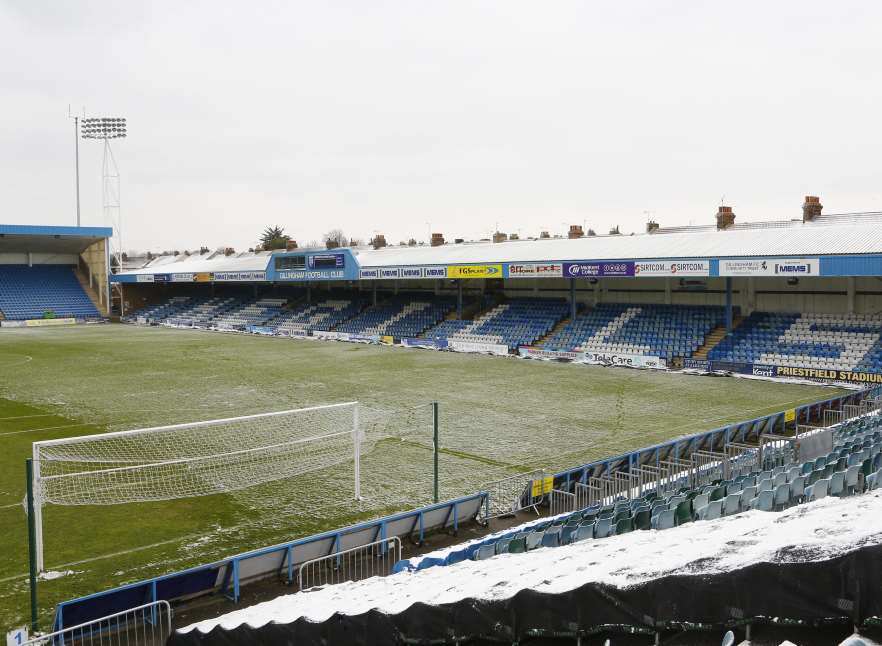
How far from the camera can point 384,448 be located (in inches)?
727

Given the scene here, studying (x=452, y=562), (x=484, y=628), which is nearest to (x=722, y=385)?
(x=452, y=562)

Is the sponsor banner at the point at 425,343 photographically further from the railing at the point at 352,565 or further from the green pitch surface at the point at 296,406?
the railing at the point at 352,565

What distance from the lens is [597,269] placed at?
37594 millimetres

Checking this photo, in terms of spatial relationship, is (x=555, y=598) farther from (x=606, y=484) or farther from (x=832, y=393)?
(x=832, y=393)

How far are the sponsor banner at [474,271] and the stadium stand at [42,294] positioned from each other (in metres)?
43.5

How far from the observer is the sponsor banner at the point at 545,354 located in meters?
37.6

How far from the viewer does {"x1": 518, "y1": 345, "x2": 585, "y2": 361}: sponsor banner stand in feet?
123

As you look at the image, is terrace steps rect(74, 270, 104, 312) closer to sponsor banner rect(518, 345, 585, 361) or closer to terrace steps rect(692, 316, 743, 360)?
sponsor banner rect(518, 345, 585, 361)

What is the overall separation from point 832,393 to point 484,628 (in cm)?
2536

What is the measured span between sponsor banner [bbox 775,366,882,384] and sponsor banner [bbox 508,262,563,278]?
13.1 m

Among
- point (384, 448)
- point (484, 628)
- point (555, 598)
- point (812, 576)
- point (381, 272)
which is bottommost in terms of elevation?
point (384, 448)

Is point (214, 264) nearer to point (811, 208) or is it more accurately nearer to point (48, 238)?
point (48, 238)

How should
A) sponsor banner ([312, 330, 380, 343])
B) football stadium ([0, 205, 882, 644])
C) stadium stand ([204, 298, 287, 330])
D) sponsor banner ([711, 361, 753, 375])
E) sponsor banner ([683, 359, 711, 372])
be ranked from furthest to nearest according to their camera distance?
1. stadium stand ([204, 298, 287, 330])
2. sponsor banner ([312, 330, 380, 343])
3. sponsor banner ([683, 359, 711, 372])
4. sponsor banner ([711, 361, 753, 375])
5. football stadium ([0, 205, 882, 644])

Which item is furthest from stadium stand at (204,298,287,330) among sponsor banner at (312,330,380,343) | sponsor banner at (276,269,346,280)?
sponsor banner at (312,330,380,343)
